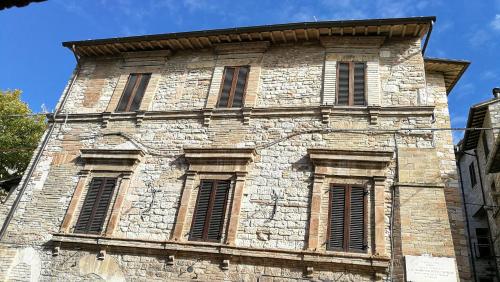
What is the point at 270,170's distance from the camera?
9688mm

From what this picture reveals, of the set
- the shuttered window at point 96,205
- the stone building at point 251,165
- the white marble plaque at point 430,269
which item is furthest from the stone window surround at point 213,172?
the white marble plaque at point 430,269

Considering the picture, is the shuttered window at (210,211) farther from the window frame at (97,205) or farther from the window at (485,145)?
the window at (485,145)

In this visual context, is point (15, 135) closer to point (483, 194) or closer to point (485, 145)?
point (485, 145)

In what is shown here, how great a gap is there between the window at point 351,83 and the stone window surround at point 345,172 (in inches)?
68.4

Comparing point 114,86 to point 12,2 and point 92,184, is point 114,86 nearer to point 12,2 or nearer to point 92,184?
point 92,184

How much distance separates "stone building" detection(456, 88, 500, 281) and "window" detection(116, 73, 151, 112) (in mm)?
11151

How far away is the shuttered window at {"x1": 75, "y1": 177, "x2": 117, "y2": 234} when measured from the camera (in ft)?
32.8

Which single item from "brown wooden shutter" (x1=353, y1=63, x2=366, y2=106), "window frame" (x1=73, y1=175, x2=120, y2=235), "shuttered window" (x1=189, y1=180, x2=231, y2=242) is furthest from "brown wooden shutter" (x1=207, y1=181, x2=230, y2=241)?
"brown wooden shutter" (x1=353, y1=63, x2=366, y2=106)

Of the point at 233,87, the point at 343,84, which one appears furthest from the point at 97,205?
the point at 343,84

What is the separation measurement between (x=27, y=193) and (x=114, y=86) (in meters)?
4.09

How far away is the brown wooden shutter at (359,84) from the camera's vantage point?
33.9ft

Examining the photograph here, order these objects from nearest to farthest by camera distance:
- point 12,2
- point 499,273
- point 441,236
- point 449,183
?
point 12,2 < point 441,236 < point 449,183 < point 499,273

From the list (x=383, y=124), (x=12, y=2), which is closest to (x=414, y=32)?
(x=383, y=124)

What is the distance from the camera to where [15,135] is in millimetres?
18266
